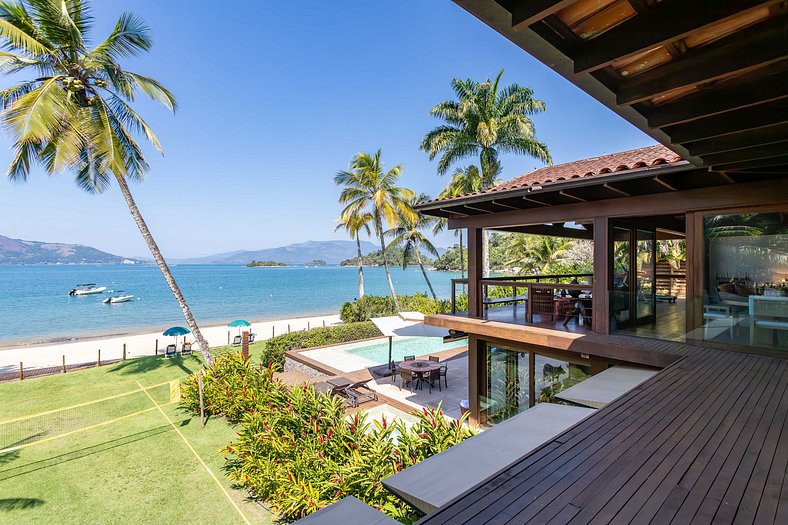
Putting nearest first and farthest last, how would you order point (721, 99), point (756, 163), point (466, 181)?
point (721, 99) → point (756, 163) → point (466, 181)

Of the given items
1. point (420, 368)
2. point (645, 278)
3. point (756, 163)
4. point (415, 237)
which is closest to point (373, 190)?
point (415, 237)

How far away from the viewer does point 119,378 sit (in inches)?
583

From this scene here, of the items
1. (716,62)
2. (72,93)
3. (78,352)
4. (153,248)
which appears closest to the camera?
(716,62)

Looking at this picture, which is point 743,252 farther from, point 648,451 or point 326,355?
point 326,355

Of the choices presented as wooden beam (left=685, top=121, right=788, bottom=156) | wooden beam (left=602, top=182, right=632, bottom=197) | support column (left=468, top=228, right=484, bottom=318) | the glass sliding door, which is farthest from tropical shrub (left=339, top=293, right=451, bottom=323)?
wooden beam (left=685, top=121, right=788, bottom=156)

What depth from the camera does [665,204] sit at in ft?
21.1

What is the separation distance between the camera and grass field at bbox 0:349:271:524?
21.6 feet

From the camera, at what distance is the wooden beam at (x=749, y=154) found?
3.87m

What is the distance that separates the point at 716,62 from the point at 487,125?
60.4ft

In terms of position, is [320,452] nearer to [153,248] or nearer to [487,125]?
[153,248]

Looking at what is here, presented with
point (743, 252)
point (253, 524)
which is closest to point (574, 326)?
point (743, 252)

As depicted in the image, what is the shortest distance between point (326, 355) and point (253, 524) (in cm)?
1067

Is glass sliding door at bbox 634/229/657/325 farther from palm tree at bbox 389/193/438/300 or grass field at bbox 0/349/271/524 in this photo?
palm tree at bbox 389/193/438/300

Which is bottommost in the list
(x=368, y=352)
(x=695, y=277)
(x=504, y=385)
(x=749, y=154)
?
(x=368, y=352)
